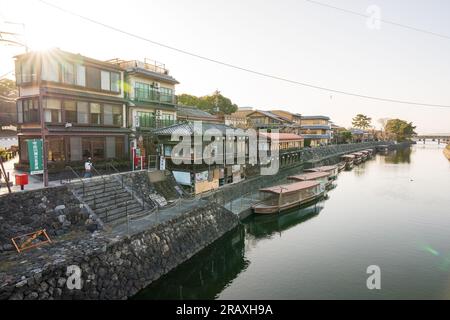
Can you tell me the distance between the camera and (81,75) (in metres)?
26.4

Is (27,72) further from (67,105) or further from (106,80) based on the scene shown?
(106,80)

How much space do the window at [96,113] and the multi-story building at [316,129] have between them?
7526cm

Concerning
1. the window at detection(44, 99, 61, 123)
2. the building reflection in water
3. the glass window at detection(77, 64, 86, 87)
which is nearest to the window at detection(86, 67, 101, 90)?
the glass window at detection(77, 64, 86, 87)

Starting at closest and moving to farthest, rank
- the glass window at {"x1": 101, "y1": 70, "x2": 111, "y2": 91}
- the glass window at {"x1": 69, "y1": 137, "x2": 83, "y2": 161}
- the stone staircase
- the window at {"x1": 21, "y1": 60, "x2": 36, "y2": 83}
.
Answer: the stone staircase < the window at {"x1": 21, "y1": 60, "x2": 36, "y2": 83} < the glass window at {"x1": 69, "y1": 137, "x2": 83, "y2": 161} < the glass window at {"x1": 101, "y1": 70, "x2": 111, "y2": 91}

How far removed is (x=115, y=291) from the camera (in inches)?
538

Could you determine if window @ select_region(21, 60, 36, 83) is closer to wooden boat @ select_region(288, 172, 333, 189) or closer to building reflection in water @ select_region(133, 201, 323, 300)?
building reflection in water @ select_region(133, 201, 323, 300)

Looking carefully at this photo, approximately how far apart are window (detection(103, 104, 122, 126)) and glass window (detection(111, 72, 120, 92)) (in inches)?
80.2

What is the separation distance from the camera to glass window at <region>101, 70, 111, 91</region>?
2880 centimetres

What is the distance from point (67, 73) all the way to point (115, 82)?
5.73 m

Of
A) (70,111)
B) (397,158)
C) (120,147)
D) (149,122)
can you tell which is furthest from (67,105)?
Answer: (397,158)

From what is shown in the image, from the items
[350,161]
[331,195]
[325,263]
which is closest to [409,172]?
[350,161]

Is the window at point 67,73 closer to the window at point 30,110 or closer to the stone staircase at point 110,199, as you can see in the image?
the window at point 30,110
